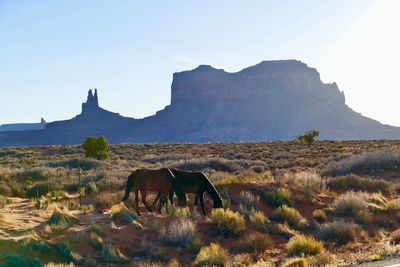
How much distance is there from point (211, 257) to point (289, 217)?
5.65 metres

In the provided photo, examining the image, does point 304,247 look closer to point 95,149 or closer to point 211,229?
point 211,229

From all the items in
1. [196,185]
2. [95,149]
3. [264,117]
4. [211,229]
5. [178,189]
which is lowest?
[211,229]

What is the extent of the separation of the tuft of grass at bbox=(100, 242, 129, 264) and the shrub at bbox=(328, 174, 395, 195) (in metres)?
15.3

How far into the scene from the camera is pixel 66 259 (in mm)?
11289

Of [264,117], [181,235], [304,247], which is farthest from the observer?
[264,117]

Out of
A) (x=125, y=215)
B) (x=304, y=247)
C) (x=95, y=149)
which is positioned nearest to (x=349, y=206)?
(x=304, y=247)

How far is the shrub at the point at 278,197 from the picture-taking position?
A: 18891 millimetres

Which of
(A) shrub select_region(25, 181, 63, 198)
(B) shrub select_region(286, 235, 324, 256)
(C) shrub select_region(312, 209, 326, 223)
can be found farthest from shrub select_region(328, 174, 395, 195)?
(A) shrub select_region(25, 181, 63, 198)

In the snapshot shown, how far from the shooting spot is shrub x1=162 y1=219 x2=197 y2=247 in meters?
13.1

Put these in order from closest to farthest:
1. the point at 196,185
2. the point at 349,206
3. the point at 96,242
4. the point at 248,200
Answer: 1. the point at 96,242
2. the point at 196,185
3. the point at 349,206
4. the point at 248,200

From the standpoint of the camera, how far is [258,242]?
13.5 m

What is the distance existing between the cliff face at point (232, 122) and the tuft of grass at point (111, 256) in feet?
487

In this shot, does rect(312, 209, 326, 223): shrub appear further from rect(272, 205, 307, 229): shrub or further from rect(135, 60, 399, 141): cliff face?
rect(135, 60, 399, 141): cliff face

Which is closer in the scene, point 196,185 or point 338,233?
point 338,233
